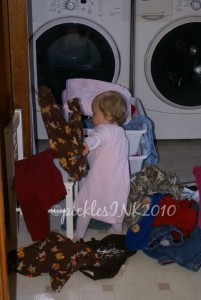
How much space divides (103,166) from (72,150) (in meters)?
0.22

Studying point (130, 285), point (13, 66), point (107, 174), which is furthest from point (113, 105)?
point (130, 285)

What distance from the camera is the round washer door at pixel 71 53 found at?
2447 millimetres

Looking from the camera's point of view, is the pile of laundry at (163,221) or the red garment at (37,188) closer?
the red garment at (37,188)

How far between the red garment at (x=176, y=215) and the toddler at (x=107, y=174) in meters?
0.16

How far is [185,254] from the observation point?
5.69ft

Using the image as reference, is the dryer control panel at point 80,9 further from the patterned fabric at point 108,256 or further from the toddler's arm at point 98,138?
the patterned fabric at point 108,256

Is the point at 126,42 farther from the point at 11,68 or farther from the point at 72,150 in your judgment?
the point at 72,150

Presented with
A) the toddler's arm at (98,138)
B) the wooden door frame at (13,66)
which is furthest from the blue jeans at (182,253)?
the wooden door frame at (13,66)

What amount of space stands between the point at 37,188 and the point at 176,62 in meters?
1.28

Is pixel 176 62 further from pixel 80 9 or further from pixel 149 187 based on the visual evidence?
pixel 149 187

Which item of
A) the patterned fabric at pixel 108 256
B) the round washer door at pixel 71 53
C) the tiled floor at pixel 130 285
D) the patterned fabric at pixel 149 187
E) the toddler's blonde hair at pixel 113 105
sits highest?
the round washer door at pixel 71 53

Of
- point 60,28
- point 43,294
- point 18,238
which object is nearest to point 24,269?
point 43,294

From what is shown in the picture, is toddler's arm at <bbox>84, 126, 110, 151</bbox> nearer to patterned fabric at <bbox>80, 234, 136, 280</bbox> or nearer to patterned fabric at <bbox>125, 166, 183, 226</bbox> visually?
patterned fabric at <bbox>125, 166, 183, 226</bbox>

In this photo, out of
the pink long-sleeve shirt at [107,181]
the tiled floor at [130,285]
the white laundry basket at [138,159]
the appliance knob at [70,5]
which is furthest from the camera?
the appliance knob at [70,5]
